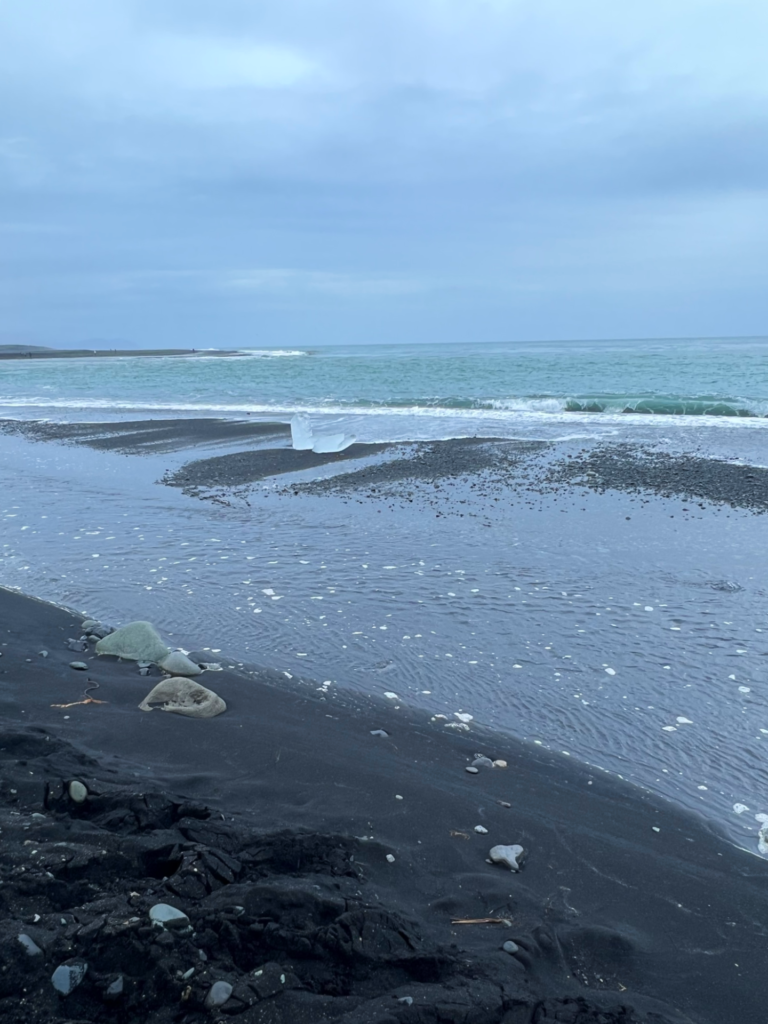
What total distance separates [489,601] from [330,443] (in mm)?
11707

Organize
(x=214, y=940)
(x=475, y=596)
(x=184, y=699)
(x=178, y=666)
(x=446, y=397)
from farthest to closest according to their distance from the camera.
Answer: (x=446, y=397), (x=475, y=596), (x=178, y=666), (x=184, y=699), (x=214, y=940)

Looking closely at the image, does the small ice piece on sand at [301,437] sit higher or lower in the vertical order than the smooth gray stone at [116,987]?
higher

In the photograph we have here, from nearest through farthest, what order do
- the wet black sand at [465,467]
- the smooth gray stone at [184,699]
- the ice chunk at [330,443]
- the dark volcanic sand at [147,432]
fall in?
the smooth gray stone at [184,699]
the wet black sand at [465,467]
the ice chunk at [330,443]
the dark volcanic sand at [147,432]

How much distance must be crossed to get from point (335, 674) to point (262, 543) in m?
Result: 3.97

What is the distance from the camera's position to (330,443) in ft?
61.2

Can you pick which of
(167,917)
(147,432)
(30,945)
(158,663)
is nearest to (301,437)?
(147,432)

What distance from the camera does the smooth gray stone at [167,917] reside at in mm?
2621

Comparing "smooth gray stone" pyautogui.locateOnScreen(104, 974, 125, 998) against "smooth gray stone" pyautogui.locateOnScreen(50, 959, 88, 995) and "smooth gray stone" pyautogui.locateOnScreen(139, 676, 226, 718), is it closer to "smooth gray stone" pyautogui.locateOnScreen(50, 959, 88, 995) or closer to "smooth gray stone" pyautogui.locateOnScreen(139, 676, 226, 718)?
"smooth gray stone" pyautogui.locateOnScreen(50, 959, 88, 995)

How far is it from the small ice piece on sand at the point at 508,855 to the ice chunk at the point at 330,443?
14380 mm

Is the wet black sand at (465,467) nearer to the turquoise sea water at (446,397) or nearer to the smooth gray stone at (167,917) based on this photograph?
the turquoise sea water at (446,397)

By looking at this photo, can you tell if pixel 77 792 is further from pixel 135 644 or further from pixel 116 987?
pixel 135 644

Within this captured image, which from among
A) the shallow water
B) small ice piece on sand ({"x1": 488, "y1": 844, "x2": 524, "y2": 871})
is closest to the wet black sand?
the shallow water

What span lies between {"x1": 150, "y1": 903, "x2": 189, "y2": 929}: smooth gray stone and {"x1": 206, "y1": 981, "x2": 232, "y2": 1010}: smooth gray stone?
28 centimetres

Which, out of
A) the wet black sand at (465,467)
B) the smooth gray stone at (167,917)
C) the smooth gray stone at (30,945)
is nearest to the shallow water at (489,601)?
the wet black sand at (465,467)
